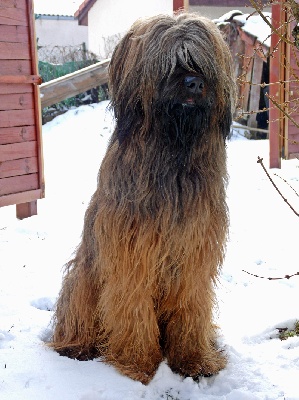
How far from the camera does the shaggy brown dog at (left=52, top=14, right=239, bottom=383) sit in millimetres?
2113

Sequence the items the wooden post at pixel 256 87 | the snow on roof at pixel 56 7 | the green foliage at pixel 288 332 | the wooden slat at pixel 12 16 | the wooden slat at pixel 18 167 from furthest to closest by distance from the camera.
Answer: the snow on roof at pixel 56 7
the wooden post at pixel 256 87
the wooden slat at pixel 18 167
the wooden slat at pixel 12 16
the green foliage at pixel 288 332

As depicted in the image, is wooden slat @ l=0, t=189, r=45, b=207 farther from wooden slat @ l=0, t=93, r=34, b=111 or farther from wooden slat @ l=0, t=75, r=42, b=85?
wooden slat @ l=0, t=75, r=42, b=85

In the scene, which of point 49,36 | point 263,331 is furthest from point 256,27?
point 49,36

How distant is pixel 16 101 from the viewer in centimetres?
514

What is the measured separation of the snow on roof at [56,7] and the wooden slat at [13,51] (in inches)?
652

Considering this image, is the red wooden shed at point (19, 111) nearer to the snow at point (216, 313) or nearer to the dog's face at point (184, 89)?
the snow at point (216, 313)

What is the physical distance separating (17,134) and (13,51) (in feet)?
2.64

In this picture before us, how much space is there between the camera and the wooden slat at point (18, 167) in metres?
5.11

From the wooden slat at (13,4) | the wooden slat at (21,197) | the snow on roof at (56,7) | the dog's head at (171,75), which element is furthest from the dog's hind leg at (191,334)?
A: the snow on roof at (56,7)

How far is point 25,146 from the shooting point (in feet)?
17.4

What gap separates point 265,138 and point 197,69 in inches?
309

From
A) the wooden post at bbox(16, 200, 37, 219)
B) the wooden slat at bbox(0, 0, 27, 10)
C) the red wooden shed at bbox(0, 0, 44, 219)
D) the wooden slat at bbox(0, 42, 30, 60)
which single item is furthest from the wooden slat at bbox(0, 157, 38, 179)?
the wooden slat at bbox(0, 0, 27, 10)

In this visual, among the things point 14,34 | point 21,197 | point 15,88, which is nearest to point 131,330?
point 21,197

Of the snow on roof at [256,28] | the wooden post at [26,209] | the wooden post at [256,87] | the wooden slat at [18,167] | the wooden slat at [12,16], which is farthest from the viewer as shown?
the wooden post at [256,87]
